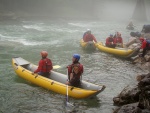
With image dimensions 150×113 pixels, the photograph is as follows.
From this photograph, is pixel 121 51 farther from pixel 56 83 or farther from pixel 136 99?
pixel 136 99

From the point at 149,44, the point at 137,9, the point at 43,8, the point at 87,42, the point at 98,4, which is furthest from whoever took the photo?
the point at 98,4

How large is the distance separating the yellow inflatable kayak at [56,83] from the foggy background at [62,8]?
73.6 ft

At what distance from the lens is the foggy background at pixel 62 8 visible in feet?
114

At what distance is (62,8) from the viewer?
42.7 m

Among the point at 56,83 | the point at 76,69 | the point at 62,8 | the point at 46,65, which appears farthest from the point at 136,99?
the point at 62,8

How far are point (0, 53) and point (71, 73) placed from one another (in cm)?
764

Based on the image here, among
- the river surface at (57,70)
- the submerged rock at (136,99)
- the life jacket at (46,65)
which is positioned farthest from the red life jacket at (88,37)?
the submerged rock at (136,99)

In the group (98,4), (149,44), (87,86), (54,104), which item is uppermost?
(98,4)

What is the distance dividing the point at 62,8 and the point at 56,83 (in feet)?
117

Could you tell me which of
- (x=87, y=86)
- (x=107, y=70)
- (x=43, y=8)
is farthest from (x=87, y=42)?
(x=43, y=8)

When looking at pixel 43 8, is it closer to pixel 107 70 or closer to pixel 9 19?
pixel 9 19

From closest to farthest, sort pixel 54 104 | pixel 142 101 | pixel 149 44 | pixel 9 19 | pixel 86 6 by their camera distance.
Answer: pixel 142 101, pixel 54 104, pixel 149 44, pixel 9 19, pixel 86 6

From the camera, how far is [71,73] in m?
8.28

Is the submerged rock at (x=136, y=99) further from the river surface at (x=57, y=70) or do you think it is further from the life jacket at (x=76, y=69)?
the life jacket at (x=76, y=69)
